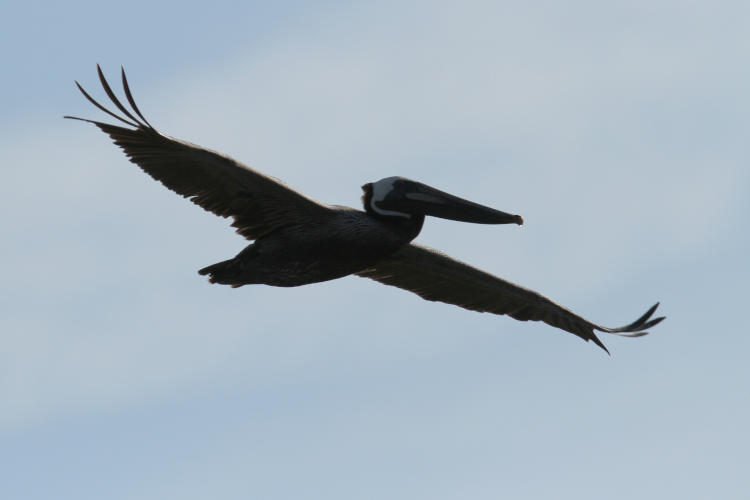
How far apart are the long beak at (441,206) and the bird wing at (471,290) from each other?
3.40ft

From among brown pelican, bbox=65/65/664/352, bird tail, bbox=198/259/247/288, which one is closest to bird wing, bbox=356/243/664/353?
brown pelican, bbox=65/65/664/352

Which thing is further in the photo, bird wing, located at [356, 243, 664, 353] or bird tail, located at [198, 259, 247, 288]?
bird wing, located at [356, 243, 664, 353]

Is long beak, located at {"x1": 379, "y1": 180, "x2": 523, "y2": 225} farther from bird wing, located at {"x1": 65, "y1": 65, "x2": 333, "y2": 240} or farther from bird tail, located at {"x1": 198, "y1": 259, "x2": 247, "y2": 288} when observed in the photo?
bird tail, located at {"x1": 198, "y1": 259, "x2": 247, "y2": 288}

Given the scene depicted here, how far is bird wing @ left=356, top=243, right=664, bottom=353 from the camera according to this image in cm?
1387

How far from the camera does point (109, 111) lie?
37.9 feet

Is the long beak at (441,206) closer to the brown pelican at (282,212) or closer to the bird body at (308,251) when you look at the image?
the brown pelican at (282,212)

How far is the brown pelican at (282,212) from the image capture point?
39.0ft

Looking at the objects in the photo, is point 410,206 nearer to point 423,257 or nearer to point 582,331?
point 423,257

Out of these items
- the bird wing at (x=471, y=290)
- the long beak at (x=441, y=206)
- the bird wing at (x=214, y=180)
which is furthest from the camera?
the bird wing at (x=471, y=290)

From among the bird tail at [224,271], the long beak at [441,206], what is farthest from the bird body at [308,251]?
the long beak at [441,206]

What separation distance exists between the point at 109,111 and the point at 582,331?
5.50 metres

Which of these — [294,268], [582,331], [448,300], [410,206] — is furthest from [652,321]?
[294,268]

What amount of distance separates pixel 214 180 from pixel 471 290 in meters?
3.34

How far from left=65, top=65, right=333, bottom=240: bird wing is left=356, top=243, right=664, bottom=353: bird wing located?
1713mm
